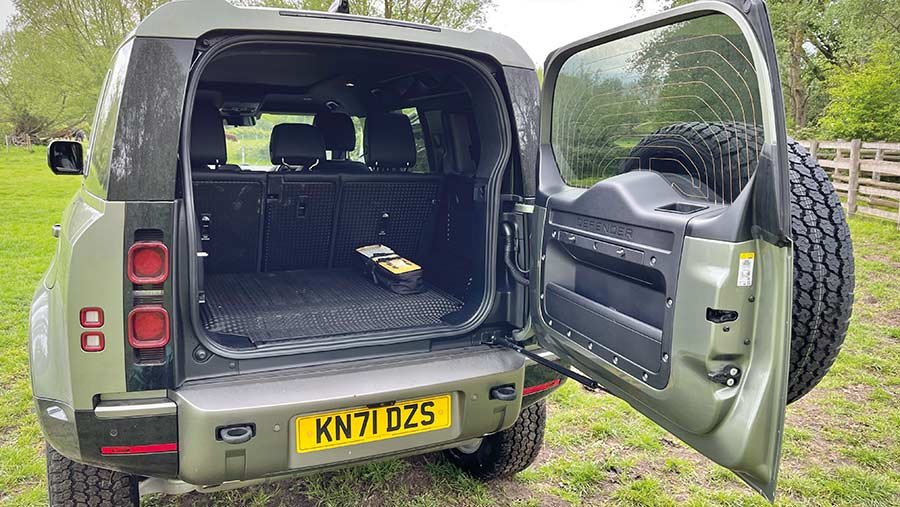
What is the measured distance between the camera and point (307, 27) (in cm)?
206

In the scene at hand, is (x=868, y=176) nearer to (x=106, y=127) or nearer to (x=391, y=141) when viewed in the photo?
(x=391, y=141)

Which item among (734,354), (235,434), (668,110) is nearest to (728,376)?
(734,354)

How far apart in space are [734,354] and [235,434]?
1.39 m

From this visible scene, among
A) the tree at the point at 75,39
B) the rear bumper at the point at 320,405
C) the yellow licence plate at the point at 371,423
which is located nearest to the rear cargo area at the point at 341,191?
the rear bumper at the point at 320,405

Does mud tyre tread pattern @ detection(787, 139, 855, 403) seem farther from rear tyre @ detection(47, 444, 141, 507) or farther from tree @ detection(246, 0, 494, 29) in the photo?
tree @ detection(246, 0, 494, 29)

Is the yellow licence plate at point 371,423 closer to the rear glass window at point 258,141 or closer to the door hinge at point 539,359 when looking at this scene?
the door hinge at point 539,359

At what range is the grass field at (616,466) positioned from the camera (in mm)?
2740

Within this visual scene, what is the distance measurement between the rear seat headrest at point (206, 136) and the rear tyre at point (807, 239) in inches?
89.6

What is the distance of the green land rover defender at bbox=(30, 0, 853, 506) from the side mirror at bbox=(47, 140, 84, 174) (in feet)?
0.04

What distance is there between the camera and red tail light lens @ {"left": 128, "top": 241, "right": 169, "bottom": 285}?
1.81 metres

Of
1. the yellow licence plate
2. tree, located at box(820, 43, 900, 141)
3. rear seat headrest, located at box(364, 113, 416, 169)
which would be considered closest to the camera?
the yellow licence plate

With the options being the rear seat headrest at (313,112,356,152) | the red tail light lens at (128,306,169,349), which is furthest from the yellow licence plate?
the rear seat headrest at (313,112,356,152)

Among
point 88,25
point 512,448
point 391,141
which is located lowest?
point 512,448

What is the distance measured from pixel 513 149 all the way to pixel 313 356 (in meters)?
1.08
